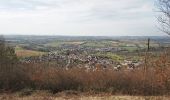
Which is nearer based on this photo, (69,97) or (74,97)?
(74,97)

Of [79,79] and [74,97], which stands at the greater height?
[79,79]

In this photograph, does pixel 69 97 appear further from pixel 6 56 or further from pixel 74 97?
pixel 6 56

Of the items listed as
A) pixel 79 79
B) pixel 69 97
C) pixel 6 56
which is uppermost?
pixel 6 56

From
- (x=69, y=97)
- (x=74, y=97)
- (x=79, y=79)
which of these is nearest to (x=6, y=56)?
(x=79, y=79)

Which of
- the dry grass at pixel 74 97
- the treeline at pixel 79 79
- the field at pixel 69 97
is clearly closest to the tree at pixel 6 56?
the treeline at pixel 79 79

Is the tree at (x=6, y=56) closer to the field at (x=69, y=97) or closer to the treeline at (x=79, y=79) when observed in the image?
the treeline at (x=79, y=79)

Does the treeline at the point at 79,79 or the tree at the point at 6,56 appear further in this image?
the tree at the point at 6,56

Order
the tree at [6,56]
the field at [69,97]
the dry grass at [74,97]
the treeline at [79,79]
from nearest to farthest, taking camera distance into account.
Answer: the dry grass at [74,97] → the field at [69,97] → the treeline at [79,79] → the tree at [6,56]

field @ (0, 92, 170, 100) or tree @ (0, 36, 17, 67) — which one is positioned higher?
tree @ (0, 36, 17, 67)

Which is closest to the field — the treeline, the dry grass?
the dry grass

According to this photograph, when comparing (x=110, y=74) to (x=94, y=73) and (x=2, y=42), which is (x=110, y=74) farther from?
(x=2, y=42)

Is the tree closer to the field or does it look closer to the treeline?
the treeline

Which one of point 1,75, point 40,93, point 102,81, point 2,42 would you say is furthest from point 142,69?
point 2,42
